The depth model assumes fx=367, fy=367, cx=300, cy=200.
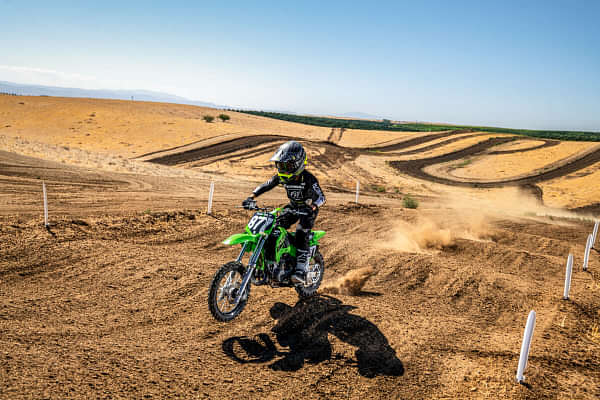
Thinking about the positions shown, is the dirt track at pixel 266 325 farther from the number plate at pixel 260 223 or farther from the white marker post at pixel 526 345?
the number plate at pixel 260 223

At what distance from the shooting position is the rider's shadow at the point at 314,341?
15.5 ft

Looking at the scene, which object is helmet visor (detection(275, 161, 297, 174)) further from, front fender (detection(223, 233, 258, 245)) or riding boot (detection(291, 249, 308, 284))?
riding boot (detection(291, 249, 308, 284))

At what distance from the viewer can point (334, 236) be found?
11969mm

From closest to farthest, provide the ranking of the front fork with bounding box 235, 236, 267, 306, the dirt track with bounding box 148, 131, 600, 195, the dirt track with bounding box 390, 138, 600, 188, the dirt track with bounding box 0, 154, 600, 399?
the dirt track with bounding box 0, 154, 600, 399
the front fork with bounding box 235, 236, 267, 306
the dirt track with bounding box 390, 138, 600, 188
the dirt track with bounding box 148, 131, 600, 195

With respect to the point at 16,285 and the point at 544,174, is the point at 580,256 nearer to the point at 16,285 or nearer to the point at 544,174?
the point at 16,285

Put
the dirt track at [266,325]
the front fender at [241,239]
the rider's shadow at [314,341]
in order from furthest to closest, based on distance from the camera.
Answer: the front fender at [241,239] → the rider's shadow at [314,341] → the dirt track at [266,325]

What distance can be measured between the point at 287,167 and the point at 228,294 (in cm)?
222

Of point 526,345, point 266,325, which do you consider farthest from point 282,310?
point 526,345

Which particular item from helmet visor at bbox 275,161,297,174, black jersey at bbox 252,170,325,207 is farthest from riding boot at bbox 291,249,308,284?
helmet visor at bbox 275,161,297,174

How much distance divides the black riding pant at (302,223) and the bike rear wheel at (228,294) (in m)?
1.21

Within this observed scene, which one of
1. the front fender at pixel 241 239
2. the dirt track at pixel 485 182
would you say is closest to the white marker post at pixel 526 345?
the front fender at pixel 241 239

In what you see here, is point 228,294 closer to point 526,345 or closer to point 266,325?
point 266,325

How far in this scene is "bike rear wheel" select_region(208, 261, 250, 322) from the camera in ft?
16.6

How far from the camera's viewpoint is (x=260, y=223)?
18.5ft
